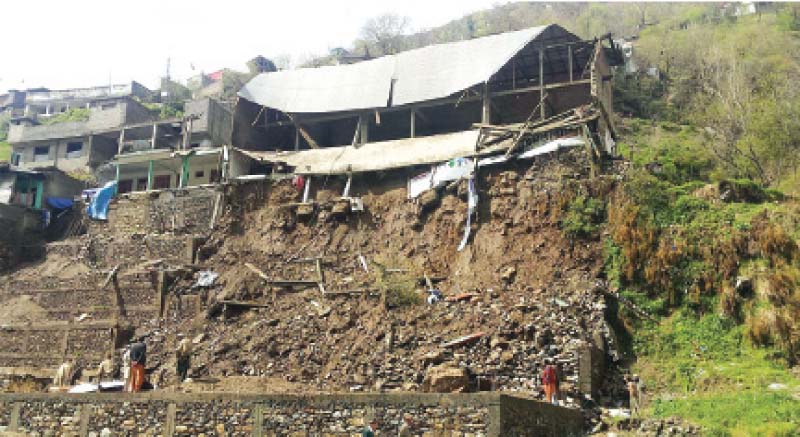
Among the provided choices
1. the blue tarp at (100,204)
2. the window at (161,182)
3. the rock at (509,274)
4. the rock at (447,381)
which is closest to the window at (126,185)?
the window at (161,182)

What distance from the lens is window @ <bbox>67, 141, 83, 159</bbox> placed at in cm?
3603

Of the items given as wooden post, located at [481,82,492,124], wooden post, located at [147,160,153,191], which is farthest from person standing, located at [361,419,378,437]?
wooden post, located at [147,160,153,191]

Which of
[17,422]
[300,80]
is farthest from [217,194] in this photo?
[17,422]

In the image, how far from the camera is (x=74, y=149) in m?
36.3

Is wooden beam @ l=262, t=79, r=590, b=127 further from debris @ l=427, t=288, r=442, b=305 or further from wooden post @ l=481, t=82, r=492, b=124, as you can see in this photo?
debris @ l=427, t=288, r=442, b=305

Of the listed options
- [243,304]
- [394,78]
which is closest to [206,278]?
[243,304]

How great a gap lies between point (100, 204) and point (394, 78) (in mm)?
12520

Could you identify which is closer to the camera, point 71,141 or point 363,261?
point 363,261

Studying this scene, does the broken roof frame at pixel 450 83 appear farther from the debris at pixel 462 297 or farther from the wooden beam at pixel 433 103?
the debris at pixel 462 297

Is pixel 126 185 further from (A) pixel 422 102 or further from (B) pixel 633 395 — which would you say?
(B) pixel 633 395

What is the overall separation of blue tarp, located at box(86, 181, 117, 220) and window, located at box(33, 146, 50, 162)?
1111cm

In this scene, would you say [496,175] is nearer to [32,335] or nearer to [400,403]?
[400,403]

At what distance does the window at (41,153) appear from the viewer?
36.8 meters

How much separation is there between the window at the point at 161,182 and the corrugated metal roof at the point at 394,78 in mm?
5693
